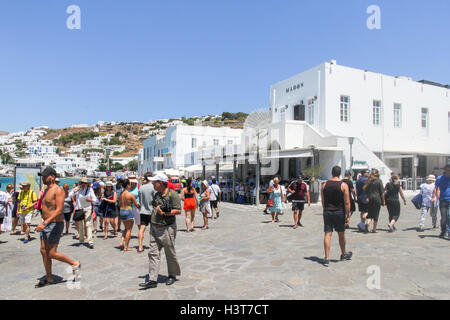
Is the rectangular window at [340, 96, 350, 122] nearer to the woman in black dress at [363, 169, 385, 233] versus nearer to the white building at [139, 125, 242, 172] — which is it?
the woman in black dress at [363, 169, 385, 233]

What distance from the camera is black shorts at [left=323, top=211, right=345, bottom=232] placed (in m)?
5.61

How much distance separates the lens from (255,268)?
5.44 m

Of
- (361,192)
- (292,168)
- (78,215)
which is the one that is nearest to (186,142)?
(292,168)

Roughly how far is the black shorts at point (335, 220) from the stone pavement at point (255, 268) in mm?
609

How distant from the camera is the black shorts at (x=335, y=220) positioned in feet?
18.4

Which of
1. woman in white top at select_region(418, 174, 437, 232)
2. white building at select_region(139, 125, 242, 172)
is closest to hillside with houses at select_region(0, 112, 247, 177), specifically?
white building at select_region(139, 125, 242, 172)

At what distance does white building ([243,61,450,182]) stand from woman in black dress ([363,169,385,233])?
9.82 meters

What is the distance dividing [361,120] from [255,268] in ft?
66.1

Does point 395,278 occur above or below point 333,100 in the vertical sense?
below

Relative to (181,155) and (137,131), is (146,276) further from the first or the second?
(137,131)

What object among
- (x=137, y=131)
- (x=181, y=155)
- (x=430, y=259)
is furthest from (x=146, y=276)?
(x=137, y=131)

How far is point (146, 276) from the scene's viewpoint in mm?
5102

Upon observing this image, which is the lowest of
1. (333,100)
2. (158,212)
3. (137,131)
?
(158,212)
